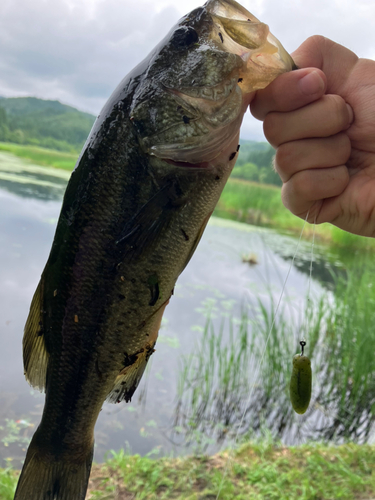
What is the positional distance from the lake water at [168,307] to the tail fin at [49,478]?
105 inches

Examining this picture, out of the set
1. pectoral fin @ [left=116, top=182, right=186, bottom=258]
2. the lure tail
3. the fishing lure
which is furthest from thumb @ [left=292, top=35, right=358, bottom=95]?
the lure tail

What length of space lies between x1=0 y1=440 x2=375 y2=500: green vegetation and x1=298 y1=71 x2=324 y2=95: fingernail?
9.11 ft

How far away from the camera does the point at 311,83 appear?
121 cm

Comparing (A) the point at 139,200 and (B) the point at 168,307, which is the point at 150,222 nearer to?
(A) the point at 139,200

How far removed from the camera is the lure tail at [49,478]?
4.02 ft

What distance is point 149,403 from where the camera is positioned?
4.79 metres

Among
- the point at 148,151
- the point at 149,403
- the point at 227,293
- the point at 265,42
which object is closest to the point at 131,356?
the point at 148,151

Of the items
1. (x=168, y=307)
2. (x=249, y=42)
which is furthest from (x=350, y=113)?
(x=168, y=307)

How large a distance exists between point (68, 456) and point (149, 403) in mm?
3718

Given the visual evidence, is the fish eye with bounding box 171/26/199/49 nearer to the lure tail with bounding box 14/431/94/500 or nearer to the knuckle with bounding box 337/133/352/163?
the knuckle with bounding box 337/133/352/163

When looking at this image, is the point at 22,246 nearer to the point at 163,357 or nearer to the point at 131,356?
the point at 163,357

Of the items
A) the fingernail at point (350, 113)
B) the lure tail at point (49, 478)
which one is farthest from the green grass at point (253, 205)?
the lure tail at point (49, 478)

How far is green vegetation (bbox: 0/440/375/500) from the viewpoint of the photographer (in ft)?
9.48

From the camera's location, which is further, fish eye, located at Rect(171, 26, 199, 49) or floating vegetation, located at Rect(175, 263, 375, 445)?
floating vegetation, located at Rect(175, 263, 375, 445)
